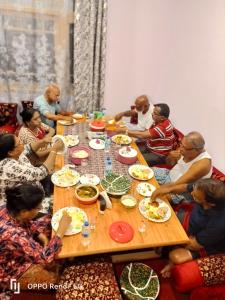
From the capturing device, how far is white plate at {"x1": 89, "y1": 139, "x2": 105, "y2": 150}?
302cm

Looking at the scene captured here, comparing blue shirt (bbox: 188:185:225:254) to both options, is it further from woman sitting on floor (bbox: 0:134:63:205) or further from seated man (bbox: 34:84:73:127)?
seated man (bbox: 34:84:73:127)

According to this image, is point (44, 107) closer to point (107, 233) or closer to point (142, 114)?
point (142, 114)

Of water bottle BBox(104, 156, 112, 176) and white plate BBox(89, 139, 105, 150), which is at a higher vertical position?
white plate BBox(89, 139, 105, 150)

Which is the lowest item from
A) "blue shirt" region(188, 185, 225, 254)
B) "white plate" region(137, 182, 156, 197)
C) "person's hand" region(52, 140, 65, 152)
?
"blue shirt" region(188, 185, 225, 254)

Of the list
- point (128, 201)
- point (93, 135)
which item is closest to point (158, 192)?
point (128, 201)

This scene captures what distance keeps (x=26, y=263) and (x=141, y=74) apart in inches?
148

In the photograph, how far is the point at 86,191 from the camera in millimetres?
2264

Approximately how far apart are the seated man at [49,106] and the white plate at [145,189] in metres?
1.66

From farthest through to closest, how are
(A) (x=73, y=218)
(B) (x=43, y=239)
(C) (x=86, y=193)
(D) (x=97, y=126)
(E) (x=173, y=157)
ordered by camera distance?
(D) (x=97, y=126)
(E) (x=173, y=157)
(C) (x=86, y=193)
(B) (x=43, y=239)
(A) (x=73, y=218)

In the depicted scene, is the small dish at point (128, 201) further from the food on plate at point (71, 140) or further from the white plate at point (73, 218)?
the food on plate at point (71, 140)

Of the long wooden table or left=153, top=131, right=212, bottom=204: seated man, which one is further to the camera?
left=153, top=131, right=212, bottom=204: seated man

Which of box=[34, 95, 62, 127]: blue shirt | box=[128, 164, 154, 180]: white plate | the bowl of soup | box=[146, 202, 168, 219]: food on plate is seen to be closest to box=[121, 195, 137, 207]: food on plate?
box=[146, 202, 168, 219]: food on plate

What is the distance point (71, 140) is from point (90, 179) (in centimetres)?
82

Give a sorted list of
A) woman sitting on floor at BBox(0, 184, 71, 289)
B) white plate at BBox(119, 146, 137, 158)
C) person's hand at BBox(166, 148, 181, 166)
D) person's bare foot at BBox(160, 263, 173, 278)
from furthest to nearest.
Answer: person's hand at BBox(166, 148, 181, 166) < white plate at BBox(119, 146, 137, 158) < person's bare foot at BBox(160, 263, 173, 278) < woman sitting on floor at BBox(0, 184, 71, 289)
